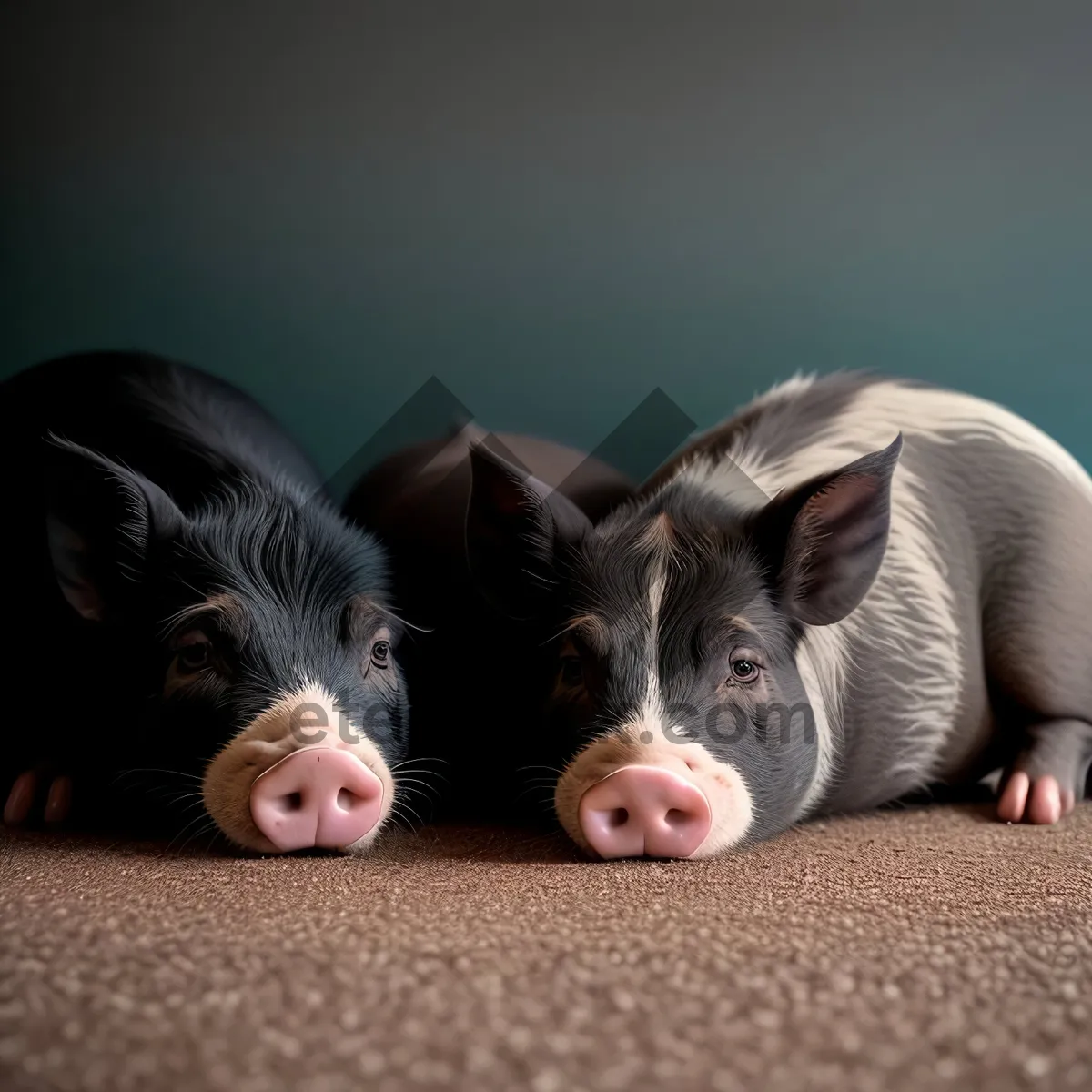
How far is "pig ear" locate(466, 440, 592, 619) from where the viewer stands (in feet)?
3.93

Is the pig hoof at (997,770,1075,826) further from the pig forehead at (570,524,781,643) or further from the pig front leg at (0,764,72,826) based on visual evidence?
the pig front leg at (0,764,72,826)

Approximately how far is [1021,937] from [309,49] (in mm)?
1886

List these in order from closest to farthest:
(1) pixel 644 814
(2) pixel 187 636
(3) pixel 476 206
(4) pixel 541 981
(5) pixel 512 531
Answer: (4) pixel 541 981, (1) pixel 644 814, (2) pixel 187 636, (5) pixel 512 531, (3) pixel 476 206

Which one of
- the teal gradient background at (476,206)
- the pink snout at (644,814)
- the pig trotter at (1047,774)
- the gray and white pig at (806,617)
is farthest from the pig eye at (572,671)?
the teal gradient background at (476,206)

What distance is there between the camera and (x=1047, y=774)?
4.38ft

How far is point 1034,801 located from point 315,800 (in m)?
0.84

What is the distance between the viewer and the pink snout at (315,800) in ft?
3.32

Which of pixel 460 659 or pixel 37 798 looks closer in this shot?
pixel 37 798

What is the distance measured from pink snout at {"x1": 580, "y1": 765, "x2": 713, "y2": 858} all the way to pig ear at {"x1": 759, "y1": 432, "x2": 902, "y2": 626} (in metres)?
0.29

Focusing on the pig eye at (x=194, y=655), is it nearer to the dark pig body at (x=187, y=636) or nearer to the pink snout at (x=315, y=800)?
the dark pig body at (x=187, y=636)

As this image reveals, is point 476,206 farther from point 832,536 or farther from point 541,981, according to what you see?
point 541,981

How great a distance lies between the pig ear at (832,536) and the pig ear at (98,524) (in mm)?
658

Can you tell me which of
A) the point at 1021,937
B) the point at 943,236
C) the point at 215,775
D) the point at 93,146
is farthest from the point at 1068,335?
the point at 93,146

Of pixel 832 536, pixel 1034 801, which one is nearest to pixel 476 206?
pixel 832 536
